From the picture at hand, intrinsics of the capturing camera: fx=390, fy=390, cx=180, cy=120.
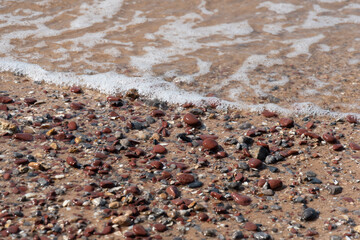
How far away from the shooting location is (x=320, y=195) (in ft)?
10.8

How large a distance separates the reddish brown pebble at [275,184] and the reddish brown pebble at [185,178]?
2.21 feet

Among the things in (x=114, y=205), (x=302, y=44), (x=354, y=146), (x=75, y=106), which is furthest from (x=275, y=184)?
(x=302, y=44)

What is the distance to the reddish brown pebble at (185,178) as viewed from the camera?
336 cm

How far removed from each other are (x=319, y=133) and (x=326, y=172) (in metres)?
0.70

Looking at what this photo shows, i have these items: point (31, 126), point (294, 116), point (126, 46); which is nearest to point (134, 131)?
point (31, 126)

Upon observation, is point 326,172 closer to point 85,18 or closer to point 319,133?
point 319,133

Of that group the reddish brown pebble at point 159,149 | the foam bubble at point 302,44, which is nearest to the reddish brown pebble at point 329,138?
the reddish brown pebble at point 159,149

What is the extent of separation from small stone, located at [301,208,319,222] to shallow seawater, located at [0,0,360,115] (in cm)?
177

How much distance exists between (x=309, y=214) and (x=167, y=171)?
125 cm

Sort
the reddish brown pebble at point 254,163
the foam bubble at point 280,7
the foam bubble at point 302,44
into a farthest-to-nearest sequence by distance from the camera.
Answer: the foam bubble at point 280,7, the foam bubble at point 302,44, the reddish brown pebble at point 254,163

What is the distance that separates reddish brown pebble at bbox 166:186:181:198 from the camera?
3.19 metres

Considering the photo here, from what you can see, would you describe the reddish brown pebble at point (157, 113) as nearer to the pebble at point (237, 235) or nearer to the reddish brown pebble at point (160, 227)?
the reddish brown pebble at point (160, 227)

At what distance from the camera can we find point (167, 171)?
3520 mm

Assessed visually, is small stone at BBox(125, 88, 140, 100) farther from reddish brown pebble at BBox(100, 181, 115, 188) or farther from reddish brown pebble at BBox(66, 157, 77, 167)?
reddish brown pebble at BBox(100, 181, 115, 188)
